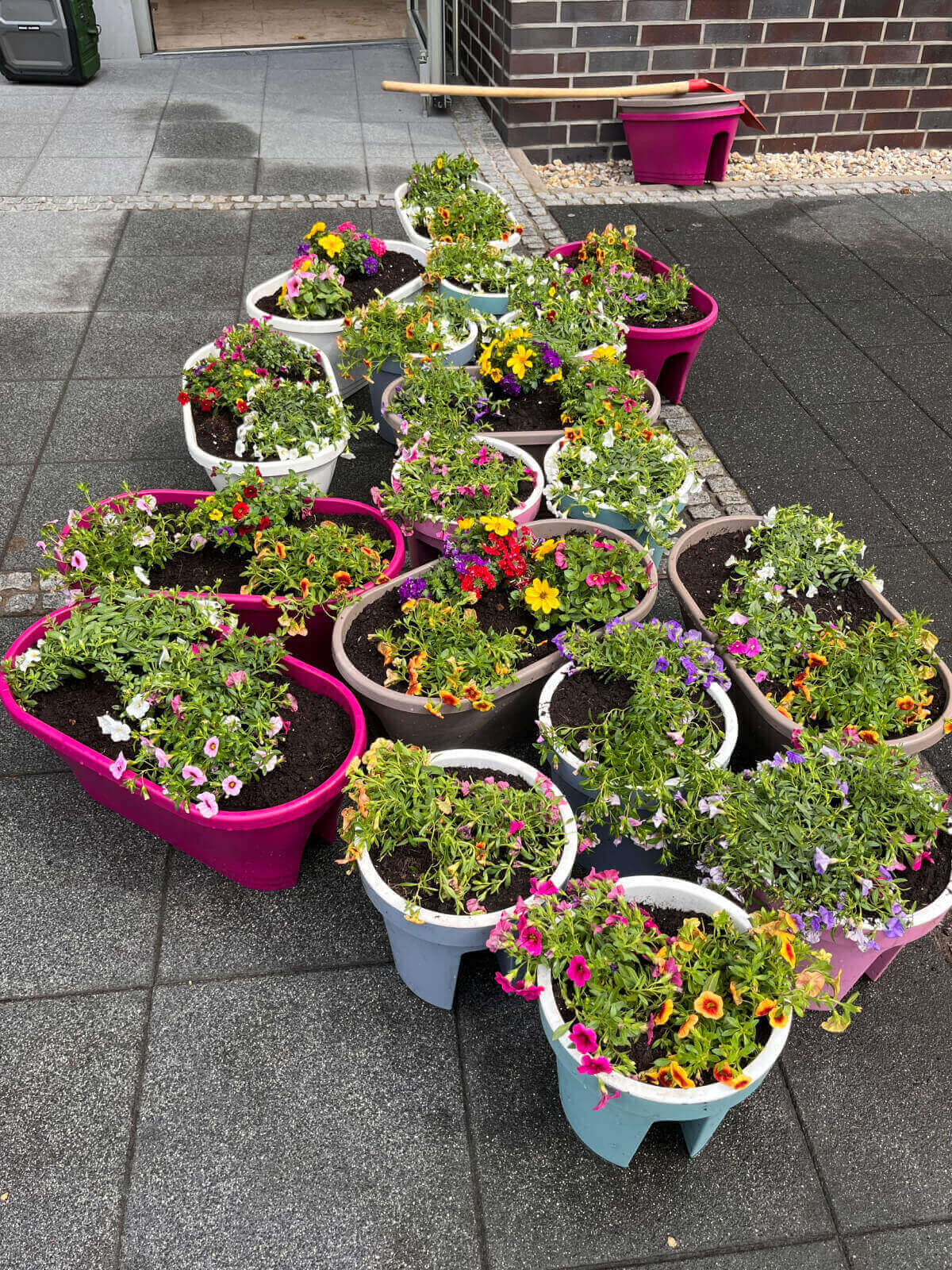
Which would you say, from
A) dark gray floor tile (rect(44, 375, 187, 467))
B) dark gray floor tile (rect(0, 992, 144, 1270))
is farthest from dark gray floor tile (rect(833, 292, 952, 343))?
dark gray floor tile (rect(0, 992, 144, 1270))

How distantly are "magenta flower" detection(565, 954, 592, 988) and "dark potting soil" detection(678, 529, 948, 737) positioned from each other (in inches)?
40.8

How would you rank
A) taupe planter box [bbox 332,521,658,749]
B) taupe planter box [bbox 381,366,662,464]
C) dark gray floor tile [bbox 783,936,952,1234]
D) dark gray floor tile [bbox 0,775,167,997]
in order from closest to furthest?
dark gray floor tile [bbox 783,936,952,1234], dark gray floor tile [bbox 0,775,167,997], taupe planter box [bbox 332,521,658,749], taupe planter box [bbox 381,366,662,464]

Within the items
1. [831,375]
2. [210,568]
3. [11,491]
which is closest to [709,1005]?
[210,568]

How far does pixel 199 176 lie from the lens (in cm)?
630

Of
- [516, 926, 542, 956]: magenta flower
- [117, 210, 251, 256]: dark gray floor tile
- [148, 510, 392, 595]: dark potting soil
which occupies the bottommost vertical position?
[117, 210, 251, 256]: dark gray floor tile

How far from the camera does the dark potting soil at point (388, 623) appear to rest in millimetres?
2508

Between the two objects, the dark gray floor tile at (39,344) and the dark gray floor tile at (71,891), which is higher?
the dark gray floor tile at (39,344)

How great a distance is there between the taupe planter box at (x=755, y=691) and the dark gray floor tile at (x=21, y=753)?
1899 millimetres

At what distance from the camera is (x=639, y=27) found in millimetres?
6215

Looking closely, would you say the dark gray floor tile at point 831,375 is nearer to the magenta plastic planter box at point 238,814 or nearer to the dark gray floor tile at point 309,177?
the magenta plastic planter box at point 238,814

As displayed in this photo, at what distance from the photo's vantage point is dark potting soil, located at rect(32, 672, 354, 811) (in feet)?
7.27

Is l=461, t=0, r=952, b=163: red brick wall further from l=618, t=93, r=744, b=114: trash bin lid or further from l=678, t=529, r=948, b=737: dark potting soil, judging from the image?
l=678, t=529, r=948, b=737: dark potting soil

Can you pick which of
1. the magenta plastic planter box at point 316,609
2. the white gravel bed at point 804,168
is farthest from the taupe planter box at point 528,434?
the white gravel bed at point 804,168

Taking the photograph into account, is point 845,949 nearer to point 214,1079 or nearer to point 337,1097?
point 337,1097
